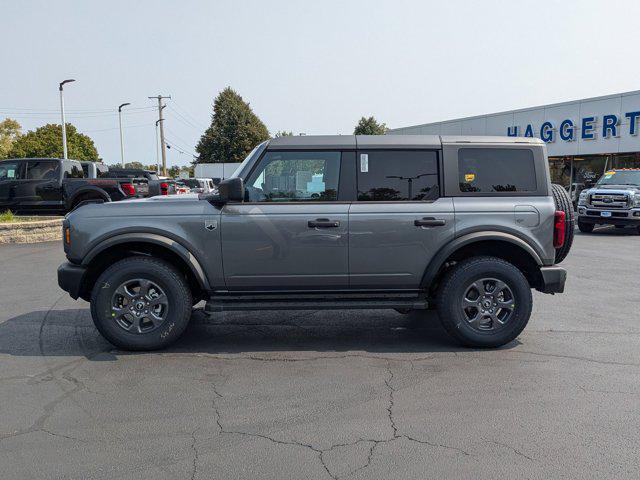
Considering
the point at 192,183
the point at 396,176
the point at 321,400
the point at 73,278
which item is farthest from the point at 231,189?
the point at 192,183

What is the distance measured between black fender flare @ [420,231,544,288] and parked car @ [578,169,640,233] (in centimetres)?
1234

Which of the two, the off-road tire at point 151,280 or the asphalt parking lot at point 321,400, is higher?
the off-road tire at point 151,280

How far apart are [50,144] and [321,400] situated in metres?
79.9

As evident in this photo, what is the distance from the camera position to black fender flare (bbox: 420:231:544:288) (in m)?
5.06

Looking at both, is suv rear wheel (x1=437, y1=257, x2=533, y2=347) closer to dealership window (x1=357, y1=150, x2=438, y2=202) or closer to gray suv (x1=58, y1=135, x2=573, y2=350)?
gray suv (x1=58, y1=135, x2=573, y2=350)

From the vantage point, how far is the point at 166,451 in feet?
10.7

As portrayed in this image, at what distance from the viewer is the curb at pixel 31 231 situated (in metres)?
12.9

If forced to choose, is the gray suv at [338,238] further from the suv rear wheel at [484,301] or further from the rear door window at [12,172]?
the rear door window at [12,172]

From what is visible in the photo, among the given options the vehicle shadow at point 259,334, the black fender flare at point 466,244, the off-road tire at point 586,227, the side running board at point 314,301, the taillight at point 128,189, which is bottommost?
the vehicle shadow at point 259,334

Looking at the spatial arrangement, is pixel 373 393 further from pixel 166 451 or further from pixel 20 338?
pixel 20 338

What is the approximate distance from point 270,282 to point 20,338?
267cm

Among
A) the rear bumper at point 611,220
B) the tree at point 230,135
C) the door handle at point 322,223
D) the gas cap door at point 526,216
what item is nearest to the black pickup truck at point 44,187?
the door handle at point 322,223

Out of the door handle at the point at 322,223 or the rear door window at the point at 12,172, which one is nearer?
the door handle at the point at 322,223

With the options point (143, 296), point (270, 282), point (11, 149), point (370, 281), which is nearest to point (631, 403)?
point (370, 281)
